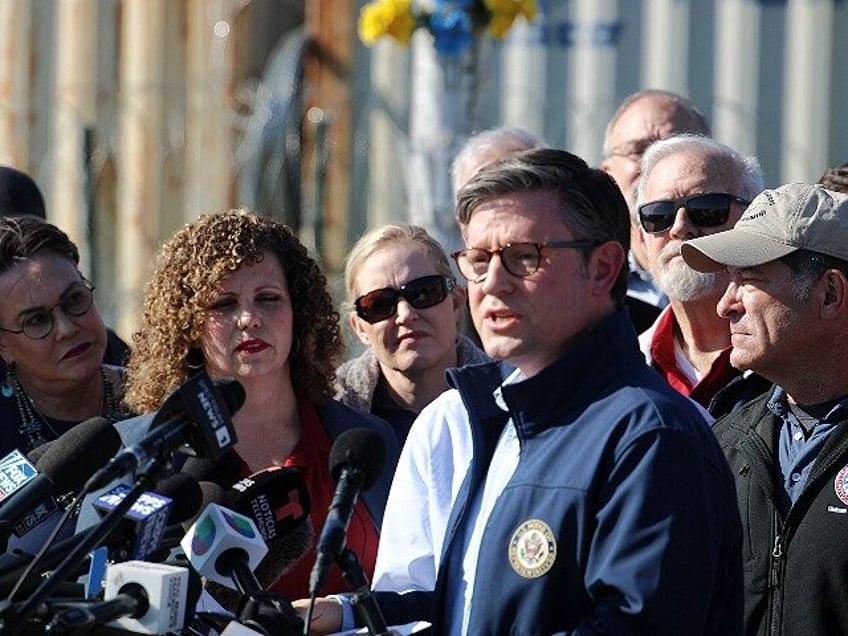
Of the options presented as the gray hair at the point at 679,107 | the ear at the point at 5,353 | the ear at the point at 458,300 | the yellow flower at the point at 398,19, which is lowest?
the ear at the point at 5,353

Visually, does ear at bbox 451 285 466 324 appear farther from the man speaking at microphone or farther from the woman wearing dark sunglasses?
the man speaking at microphone

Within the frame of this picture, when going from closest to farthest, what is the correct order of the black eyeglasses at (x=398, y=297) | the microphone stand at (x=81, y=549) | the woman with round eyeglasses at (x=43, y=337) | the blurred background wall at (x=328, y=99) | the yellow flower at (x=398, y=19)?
the microphone stand at (x=81, y=549), the woman with round eyeglasses at (x=43, y=337), the black eyeglasses at (x=398, y=297), the yellow flower at (x=398, y=19), the blurred background wall at (x=328, y=99)

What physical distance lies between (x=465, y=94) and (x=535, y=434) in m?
6.06

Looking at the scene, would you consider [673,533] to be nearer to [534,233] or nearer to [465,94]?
[534,233]

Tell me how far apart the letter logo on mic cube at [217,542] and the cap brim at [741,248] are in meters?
1.44

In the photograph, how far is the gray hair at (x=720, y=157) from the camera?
5.54 m

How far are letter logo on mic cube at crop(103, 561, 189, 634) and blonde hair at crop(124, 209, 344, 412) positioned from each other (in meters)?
1.84

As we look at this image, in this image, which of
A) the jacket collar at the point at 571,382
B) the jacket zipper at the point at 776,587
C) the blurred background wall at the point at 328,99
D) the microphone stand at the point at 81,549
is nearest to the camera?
the microphone stand at the point at 81,549

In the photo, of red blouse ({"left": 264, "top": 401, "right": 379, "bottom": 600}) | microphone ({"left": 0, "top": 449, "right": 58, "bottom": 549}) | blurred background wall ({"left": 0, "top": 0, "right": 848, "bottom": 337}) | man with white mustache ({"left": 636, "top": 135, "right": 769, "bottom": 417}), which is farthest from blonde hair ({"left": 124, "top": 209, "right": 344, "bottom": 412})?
blurred background wall ({"left": 0, "top": 0, "right": 848, "bottom": 337})

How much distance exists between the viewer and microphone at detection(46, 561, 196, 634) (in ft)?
11.0

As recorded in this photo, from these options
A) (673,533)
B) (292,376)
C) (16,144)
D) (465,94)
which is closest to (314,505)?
(292,376)

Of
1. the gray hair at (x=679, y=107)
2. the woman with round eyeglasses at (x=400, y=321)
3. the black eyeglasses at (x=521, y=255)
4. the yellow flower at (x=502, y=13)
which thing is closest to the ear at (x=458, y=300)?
the woman with round eyeglasses at (x=400, y=321)

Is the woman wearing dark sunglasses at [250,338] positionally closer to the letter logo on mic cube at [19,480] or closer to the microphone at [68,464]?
the letter logo on mic cube at [19,480]

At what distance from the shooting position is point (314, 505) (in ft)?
16.4
